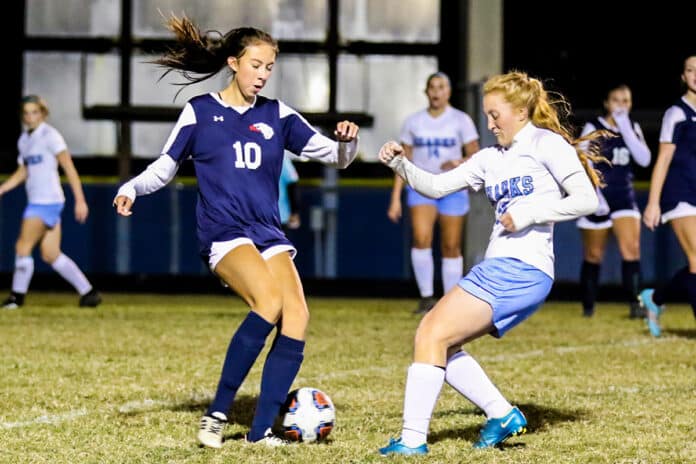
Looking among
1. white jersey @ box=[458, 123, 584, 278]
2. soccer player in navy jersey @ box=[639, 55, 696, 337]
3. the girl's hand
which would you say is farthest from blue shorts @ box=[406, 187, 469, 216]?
the girl's hand

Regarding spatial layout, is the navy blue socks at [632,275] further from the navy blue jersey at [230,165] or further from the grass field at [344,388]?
the navy blue jersey at [230,165]

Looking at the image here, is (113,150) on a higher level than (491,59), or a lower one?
lower

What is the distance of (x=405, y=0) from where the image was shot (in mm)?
18500

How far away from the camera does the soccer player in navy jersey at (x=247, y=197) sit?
5680 mm

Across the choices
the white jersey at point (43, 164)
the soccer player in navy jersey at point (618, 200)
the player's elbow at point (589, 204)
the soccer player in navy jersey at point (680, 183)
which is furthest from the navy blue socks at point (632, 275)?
the player's elbow at point (589, 204)

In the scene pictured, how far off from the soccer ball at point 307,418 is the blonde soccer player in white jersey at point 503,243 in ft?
1.17

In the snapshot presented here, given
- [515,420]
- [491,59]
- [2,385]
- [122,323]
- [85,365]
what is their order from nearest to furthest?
[515,420] < [2,385] < [85,365] < [122,323] < [491,59]

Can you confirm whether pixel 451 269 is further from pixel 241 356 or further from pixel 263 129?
pixel 241 356

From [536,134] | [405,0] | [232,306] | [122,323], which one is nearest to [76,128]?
[405,0]

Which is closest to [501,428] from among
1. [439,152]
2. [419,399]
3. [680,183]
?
[419,399]

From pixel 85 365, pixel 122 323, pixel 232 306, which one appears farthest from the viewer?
pixel 232 306

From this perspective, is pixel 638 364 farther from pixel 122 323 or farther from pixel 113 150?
pixel 113 150

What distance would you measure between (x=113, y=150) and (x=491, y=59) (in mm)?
5019

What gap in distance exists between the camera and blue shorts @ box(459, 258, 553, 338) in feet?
17.9
